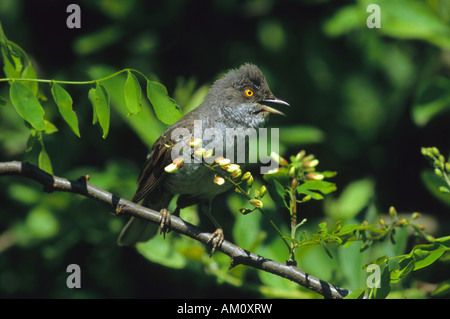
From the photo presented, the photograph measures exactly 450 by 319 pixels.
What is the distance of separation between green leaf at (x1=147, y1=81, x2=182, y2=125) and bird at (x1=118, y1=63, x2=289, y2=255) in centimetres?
83

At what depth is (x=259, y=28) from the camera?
572 cm

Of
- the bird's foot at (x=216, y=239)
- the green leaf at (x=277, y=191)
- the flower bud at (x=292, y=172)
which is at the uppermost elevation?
the flower bud at (x=292, y=172)

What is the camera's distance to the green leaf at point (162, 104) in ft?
9.07

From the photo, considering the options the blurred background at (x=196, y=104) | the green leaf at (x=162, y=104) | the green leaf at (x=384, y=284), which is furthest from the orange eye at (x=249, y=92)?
the green leaf at (x=384, y=284)

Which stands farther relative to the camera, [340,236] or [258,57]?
[258,57]

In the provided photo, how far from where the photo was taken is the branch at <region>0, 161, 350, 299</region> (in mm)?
2785

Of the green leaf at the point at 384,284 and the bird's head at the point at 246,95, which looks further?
the bird's head at the point at 246,95

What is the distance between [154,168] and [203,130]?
0.48 metres

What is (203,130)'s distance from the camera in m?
3.77

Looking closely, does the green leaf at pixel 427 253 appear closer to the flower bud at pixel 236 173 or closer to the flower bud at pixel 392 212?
the flower bud at pixel 392 212

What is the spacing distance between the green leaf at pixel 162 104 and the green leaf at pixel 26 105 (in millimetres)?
552

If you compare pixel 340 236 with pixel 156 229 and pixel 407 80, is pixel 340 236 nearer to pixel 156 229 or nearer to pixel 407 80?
pixel 156 229

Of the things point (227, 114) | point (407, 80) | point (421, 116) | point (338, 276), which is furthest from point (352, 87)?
point (338, 276)
